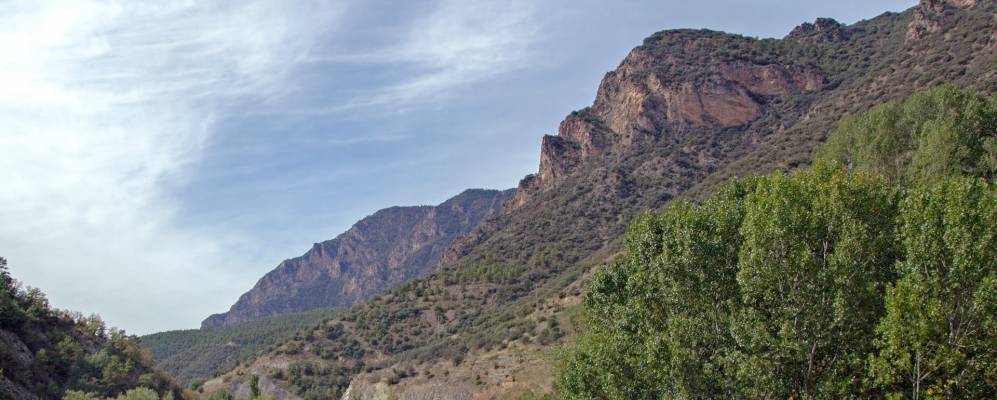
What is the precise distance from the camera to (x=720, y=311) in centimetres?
2134

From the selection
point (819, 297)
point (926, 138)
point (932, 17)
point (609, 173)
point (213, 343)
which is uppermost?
point (932, 17)

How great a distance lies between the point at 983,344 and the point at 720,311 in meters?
6.95

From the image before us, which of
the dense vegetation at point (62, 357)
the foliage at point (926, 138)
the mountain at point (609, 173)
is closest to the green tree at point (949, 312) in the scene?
the foliage at point (926, 138)

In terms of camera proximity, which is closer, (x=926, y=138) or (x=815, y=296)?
(x=815, y=296)

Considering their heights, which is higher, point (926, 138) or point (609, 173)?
point (609, 173)

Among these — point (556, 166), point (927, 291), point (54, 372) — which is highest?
point (556, 166)

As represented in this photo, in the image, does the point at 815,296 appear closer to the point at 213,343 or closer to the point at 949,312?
the point at 949,312

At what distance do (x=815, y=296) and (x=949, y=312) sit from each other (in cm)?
315

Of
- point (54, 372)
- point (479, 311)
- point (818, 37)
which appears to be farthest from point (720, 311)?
point (818, 37)

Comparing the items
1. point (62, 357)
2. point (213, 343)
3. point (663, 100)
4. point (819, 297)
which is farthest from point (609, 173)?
point (213, 343)

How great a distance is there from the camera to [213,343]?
142000mm

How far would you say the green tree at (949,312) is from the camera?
54.1 feet

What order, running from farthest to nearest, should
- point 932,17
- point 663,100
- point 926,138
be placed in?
point 663,100
point 932,17
point 926,138

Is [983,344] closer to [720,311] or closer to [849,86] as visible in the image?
[720,311]
